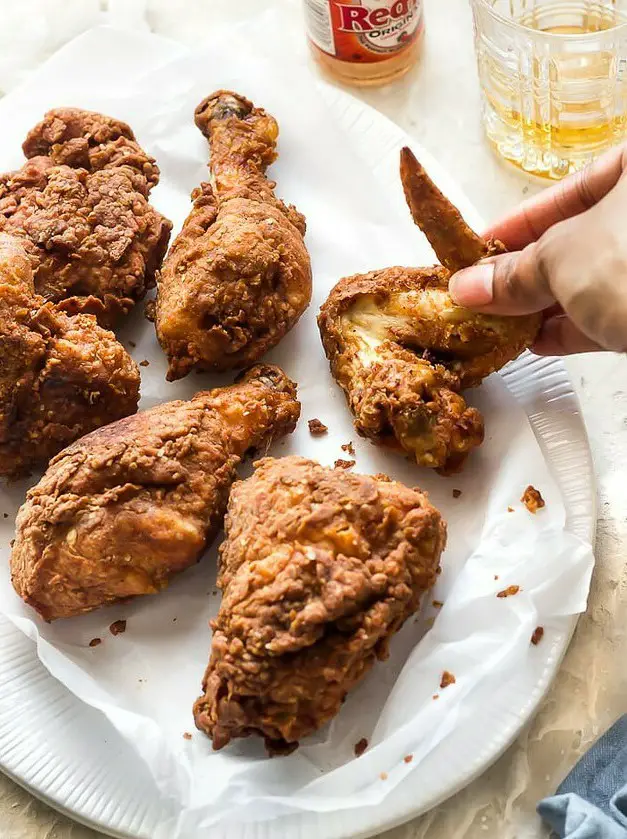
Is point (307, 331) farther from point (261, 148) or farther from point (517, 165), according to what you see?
point (517, 165)

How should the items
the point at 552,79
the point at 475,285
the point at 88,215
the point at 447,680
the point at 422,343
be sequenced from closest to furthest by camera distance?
the point at 447,680 < the point at 475,285 < the point at 422,343 < the point at 88,215 < the point at 552,79

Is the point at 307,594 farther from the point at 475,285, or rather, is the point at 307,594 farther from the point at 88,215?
the point at 88,215

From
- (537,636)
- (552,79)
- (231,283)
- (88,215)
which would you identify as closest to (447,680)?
(537,636)

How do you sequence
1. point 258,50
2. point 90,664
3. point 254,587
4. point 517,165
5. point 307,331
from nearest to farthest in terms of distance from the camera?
1. point 254,587
2. point 90,664
3. point 307,331
4. point 517,165
5. point 258,50

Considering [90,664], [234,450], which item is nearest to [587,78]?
[234,450]

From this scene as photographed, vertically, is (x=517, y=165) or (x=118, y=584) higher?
(x=517, y=165)

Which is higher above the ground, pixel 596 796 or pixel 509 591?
pixel 509 591
